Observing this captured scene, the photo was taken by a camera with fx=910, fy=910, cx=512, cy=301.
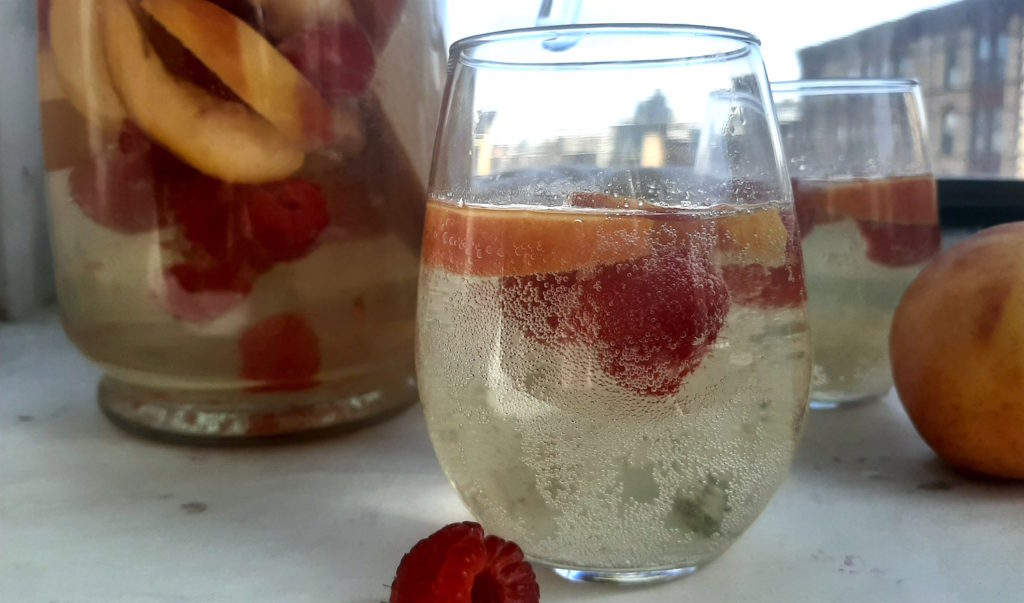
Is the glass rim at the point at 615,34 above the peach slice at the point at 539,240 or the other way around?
above

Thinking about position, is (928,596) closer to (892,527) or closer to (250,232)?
(892,527)

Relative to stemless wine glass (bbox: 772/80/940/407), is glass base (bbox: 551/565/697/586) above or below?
below

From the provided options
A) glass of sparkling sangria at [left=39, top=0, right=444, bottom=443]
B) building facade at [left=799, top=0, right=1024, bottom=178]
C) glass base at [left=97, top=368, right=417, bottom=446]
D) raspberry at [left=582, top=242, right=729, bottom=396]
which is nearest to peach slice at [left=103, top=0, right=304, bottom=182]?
glass of sparkling sangria at [left=39, top=0, right=444, bottom=443]

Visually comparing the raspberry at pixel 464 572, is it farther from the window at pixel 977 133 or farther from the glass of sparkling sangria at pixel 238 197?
the window at pixel 977 133

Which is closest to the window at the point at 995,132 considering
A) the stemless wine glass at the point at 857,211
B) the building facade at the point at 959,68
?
the building facade at the point at 959,68

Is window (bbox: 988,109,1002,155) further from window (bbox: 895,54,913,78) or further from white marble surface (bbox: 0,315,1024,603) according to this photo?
Answer: white marble surface (bbox: 0,315,1024,603)

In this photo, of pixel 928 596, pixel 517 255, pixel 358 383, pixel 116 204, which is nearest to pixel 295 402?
pixel 358 383
